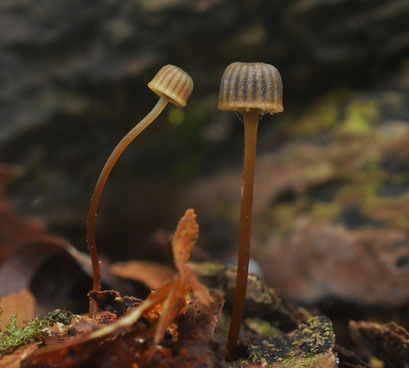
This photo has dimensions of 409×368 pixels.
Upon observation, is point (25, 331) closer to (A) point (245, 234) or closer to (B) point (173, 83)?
(A) point (245, 234)

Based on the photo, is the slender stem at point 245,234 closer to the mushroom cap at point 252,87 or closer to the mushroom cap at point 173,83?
the mushroom cap at point 252,87

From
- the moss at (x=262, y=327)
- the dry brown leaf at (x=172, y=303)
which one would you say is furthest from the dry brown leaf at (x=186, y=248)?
the moss at (x=262, y=327)

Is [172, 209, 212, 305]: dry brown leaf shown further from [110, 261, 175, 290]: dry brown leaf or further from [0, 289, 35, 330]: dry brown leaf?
[110, 261, 175, 290]: dry brown leaf

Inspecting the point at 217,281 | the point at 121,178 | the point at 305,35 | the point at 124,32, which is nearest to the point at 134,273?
the point at 217,281

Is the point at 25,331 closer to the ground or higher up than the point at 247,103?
Result: closer to the ground

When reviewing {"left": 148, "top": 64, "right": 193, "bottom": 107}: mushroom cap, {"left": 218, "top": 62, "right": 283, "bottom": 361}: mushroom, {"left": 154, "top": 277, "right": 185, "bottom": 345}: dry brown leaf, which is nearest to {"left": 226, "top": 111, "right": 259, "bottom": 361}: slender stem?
{"left": 218, "top": 62, "right": 283, "bottom": 361}: mushroom

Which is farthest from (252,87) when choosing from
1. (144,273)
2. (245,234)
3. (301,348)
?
(144,273)

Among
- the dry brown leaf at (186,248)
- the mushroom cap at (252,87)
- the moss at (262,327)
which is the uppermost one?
the mushroom cap at (252,87)
